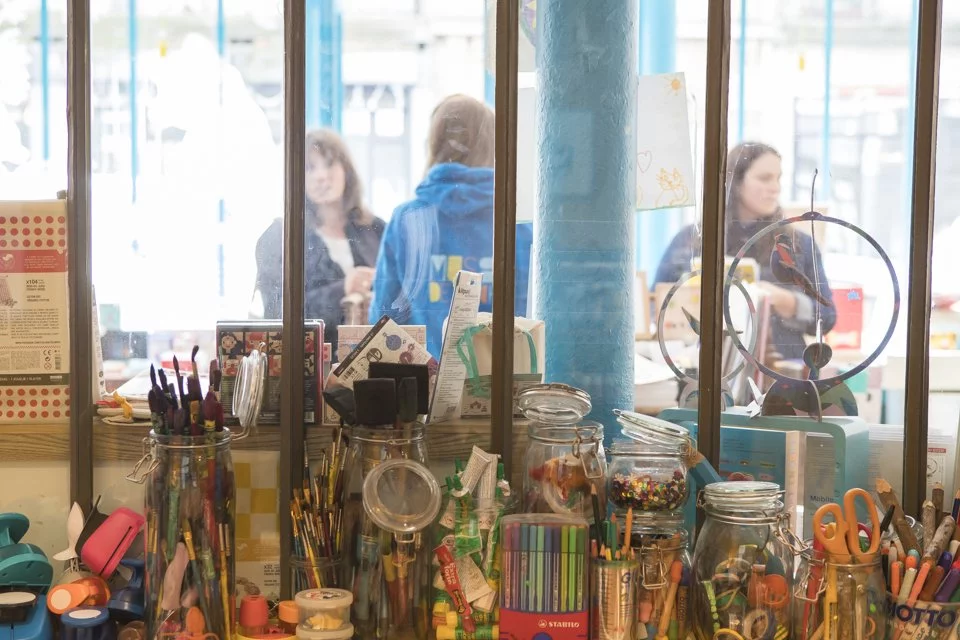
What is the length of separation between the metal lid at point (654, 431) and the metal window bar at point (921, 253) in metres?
0.46

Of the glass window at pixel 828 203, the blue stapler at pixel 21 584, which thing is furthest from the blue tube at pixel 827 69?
the blue stapler at pixel 21 584

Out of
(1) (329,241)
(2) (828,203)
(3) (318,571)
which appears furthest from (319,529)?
(2) (828,203)

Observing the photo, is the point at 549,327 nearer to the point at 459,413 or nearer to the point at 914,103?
the point at 459,413

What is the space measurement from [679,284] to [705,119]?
0.31 m

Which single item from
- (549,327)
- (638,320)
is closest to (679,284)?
(638,320)

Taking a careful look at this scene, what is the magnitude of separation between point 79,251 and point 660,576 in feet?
3.72

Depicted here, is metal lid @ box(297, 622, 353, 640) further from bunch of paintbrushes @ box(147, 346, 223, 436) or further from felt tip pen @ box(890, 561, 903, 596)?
felt tip pen @ box(890, 561, 903, 596)

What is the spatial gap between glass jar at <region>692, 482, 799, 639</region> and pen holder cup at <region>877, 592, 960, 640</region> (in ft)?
0.56

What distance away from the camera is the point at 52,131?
5.91ft

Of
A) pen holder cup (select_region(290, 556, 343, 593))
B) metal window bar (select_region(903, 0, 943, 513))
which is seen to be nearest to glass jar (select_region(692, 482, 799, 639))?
metal window bar (select_region(903, 0, 943, 513))

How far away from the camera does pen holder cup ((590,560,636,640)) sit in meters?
1.60

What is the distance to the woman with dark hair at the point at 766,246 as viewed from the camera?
6.19ft

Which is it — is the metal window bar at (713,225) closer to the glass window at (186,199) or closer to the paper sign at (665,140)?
the paper sign at (665,140)

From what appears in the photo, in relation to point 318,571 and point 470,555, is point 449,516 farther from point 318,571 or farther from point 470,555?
point 318,571
